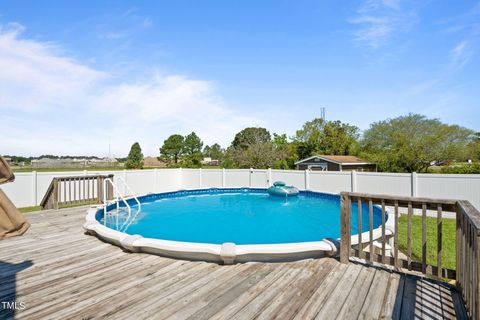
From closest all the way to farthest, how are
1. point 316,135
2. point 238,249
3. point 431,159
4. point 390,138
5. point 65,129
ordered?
1. point 238,249
2. point 65,129
3. point 431,159
4. point 390,138
5. point 316,135

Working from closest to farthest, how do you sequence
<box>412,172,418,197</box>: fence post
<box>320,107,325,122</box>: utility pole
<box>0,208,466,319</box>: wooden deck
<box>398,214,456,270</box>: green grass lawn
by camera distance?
<box>0,208,466,319</box>: wooden deck
<box>398,214,456,270</box>: green grass lawn
<box>412,172,418,197</box>: fence post
<box>320,107,325,122</box>: utility pole

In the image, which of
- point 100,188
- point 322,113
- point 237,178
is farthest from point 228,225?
point 322,113

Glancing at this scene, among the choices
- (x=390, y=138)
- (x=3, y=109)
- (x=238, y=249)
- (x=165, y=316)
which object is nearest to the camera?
(x=165, y=316)

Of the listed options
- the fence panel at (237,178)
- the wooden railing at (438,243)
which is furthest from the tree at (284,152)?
the wooden railing at (438,243)

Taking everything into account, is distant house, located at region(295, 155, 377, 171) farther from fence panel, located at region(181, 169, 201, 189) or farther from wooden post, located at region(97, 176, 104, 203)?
wooden post, located at region(97, 176, 104, 203)

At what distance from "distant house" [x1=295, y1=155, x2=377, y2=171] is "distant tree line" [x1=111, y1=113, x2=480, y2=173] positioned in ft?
3.69

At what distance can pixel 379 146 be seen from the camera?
28703 mm

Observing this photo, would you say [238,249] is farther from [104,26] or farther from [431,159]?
[431,159]

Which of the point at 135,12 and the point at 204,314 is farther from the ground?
the point at 135,12

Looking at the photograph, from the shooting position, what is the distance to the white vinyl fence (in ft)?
28.0

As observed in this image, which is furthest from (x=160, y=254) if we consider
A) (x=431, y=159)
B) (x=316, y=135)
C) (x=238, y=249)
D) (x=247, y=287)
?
(x=316, y=135)

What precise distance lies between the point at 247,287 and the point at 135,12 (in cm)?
1017

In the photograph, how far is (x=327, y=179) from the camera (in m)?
11.8

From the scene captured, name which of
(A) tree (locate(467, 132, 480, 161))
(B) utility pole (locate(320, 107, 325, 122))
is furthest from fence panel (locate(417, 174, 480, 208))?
(B) utility pole (locate(320, 107, 325, 122))
